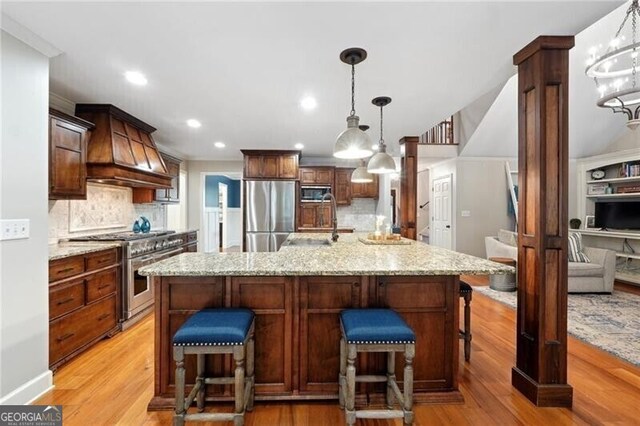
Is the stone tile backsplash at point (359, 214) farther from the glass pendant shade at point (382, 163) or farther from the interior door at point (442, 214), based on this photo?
the glass pendant shade at point (382, 163)

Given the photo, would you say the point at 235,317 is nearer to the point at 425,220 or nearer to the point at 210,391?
the point at 210,391

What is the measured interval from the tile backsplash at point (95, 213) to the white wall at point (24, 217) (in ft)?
4.10

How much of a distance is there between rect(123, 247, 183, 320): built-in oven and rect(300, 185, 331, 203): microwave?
2977mm

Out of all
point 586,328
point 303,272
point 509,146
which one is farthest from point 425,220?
point 303,272

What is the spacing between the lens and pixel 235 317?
1.69 metres

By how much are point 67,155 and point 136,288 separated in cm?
154

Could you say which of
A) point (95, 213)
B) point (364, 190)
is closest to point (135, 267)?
point (95, 213)

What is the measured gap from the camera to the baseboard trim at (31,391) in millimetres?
1837

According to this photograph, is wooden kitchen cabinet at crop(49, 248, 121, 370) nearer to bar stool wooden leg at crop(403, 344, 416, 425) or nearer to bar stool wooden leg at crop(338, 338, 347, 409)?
bar stool wooden leg at crop(338, 338, 347, 409)

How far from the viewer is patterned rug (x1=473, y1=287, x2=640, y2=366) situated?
2.72 metres

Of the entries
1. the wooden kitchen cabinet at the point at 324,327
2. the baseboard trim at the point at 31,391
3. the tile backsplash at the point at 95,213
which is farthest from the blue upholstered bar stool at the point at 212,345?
the tile backsplash at the point at 95,213

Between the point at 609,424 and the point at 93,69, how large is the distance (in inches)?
171

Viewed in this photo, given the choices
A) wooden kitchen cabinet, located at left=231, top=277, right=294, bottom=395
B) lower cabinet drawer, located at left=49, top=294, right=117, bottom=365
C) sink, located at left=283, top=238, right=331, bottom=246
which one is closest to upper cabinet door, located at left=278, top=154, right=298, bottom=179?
sink, located at left=283, top=238, right=331, bottom=246

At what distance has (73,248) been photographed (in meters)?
2.70
